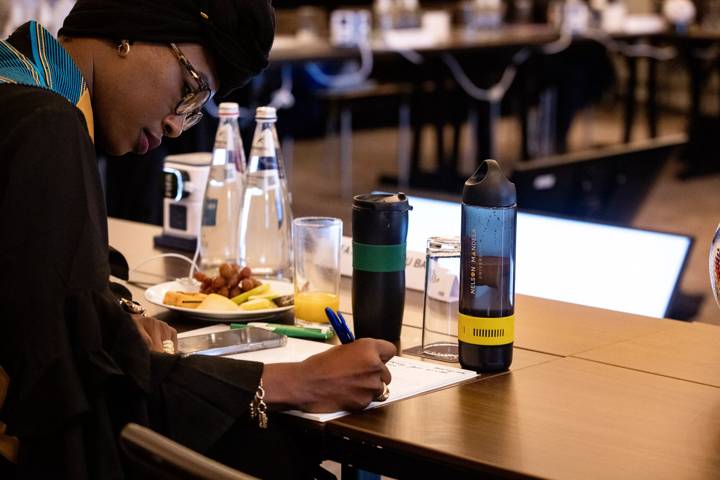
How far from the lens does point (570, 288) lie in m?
2.31

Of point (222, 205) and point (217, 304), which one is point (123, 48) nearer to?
point (217, 304)

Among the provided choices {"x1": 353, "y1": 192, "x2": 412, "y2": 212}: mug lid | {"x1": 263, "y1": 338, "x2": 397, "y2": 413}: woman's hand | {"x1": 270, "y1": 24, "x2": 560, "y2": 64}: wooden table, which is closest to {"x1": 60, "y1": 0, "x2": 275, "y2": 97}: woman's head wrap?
{"x1": 353, "y1": 192, "x2": 412, "y2": 212}: mug lid

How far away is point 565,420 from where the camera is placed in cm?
126

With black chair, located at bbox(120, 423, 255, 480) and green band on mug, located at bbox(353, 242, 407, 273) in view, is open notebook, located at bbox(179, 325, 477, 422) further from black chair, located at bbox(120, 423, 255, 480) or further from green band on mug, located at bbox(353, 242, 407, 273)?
black chair, located at bbox(120, 423, 255, 480)

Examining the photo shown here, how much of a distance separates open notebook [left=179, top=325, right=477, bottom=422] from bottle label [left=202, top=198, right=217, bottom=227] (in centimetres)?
52

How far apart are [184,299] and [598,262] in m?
0.98

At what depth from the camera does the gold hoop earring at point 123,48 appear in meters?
1.47

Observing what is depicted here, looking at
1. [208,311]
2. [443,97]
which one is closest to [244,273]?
[208,311]

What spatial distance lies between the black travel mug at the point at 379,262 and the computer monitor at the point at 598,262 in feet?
2.23

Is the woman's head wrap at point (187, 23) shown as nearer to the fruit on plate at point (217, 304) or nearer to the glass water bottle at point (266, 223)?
the fruit on plate at point (217, 304)

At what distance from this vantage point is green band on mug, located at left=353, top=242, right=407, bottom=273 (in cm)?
157

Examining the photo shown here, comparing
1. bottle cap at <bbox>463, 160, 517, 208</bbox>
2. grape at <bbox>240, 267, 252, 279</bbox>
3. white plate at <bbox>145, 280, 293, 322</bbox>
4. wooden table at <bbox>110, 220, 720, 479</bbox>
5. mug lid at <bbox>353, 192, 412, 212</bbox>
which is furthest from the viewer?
grape at <bbox>240, 267, 252, 279</bbox>

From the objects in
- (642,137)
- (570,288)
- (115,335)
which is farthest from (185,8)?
(642,137)

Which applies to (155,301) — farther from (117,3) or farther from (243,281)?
(117,3)
